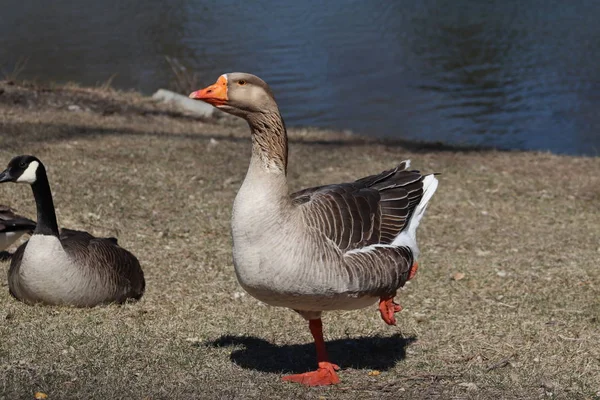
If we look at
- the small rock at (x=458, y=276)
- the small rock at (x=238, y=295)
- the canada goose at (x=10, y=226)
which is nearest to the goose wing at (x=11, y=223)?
the canada goose at (x=10, y=226)

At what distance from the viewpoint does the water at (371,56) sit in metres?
15.6

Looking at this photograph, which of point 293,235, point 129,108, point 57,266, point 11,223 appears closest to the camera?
point 293,235

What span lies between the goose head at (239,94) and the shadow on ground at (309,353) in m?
1.49

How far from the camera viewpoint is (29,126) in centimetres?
1009

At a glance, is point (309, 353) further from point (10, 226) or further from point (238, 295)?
point (10, 226)

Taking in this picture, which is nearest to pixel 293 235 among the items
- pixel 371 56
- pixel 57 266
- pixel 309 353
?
pixel 309 353

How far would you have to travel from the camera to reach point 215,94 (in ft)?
12.8

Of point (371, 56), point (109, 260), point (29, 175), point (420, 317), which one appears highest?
point (29, 175)

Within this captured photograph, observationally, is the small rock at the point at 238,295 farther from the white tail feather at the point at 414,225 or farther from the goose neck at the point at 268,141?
the goose neck at the point at 268,141

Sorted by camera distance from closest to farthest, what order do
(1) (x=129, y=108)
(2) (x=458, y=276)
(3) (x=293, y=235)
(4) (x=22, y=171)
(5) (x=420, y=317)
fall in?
(3) (x=293, y=235)
(4) (x=22, y=171)
(5) (x=420, y=317)
(2) (x=458, y=276)
(1) (x=129, y=108)

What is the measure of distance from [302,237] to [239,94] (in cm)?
74

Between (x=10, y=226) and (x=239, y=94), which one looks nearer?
(x=239, y=94)

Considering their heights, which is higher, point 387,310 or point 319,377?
point 387,310

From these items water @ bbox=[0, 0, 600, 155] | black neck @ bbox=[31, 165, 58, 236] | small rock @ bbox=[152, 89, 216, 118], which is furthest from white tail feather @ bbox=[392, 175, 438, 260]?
water @ bbox=[0, 0, 600, 155]
